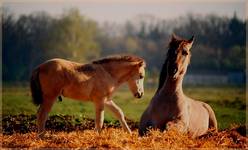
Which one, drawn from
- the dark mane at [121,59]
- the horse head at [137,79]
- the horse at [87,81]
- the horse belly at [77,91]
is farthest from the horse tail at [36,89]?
the horse head at [137,79]

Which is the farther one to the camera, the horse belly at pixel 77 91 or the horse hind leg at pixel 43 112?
the horse belly at pixel 77 91

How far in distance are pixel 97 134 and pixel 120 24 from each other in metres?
4.03

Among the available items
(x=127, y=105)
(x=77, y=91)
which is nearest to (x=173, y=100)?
(x=77, y=91)

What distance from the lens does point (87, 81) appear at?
8047mm

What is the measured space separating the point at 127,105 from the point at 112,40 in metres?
1.95

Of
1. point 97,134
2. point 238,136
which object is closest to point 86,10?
point 97,134

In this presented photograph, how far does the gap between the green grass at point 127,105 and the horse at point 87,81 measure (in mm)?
1040

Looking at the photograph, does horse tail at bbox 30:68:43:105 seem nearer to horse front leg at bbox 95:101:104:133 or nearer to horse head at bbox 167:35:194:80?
horse front leg at bbox 95:101:104:133

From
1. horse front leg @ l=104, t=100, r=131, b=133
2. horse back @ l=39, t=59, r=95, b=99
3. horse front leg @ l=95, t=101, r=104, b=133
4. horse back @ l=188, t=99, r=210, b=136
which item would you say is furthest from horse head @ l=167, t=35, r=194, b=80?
horse back @ l=39, t=59, r=95, b=99

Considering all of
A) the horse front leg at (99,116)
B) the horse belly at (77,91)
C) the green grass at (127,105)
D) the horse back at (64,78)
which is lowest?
the green grass at (127,105)

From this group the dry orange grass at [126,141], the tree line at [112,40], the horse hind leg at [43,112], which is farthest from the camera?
the tree line at [112,40]

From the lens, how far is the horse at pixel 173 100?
24.1ft

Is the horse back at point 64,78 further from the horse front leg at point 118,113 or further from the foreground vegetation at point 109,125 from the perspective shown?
the foreground vegetation at point 109,125

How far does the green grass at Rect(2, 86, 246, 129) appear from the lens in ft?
30.7
